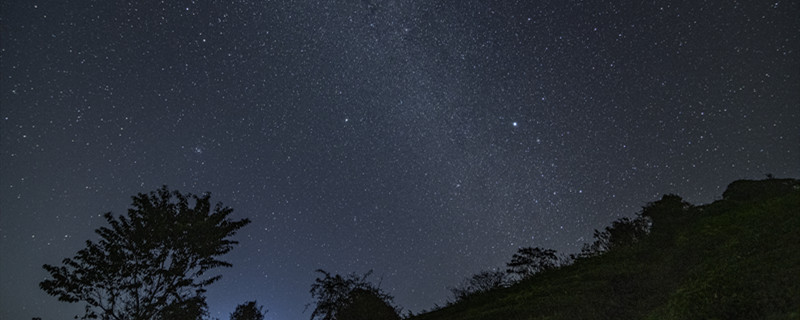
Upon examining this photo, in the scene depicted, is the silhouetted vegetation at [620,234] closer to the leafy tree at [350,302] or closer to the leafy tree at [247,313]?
the leafy tree at [350,302]

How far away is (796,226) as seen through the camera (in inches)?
496

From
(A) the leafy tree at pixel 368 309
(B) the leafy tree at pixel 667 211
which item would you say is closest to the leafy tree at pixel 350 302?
(A) the leafy tree at pixel 368 309

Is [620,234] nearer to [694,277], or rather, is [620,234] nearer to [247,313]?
[694,277]

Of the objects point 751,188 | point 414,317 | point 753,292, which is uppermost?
point 751,188

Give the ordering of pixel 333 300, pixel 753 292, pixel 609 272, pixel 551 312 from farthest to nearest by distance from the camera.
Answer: pixel 333 300 → pixel 609 272 → pixel 551 312 → pixel 753 292

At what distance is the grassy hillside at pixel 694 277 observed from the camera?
8.82 m

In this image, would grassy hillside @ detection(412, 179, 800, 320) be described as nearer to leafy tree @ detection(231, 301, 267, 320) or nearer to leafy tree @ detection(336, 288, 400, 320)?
leafy tree @ detection(336, 288, 400, 320)

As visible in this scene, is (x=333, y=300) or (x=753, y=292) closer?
(x=753, y=292)

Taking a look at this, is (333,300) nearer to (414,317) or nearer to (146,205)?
(414,317)

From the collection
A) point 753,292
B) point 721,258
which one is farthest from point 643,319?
point 721,258

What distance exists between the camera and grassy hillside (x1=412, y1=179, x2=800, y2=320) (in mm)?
8820

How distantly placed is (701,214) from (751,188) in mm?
6187

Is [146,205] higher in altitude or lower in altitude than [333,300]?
higher

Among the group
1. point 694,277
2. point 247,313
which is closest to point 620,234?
point 694,277
